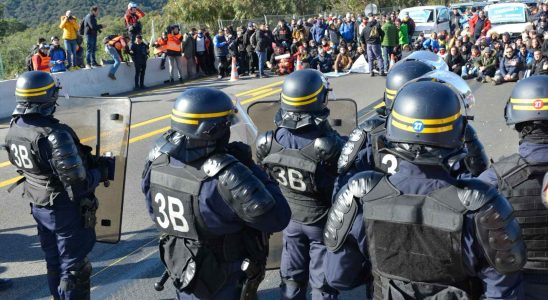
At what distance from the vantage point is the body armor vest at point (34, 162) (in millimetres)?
4121

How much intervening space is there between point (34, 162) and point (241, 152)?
68.1 inches

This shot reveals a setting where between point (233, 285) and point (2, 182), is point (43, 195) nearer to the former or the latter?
point (233, 285)

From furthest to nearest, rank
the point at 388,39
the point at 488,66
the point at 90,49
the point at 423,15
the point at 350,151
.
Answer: the point at 423,15 → the point at 388,39 → the point at 90,49 → the point at 488,66 → the point at 350,151

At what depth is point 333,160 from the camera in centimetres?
386

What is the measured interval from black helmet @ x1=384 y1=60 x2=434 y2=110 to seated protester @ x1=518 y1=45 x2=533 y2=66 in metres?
12.8

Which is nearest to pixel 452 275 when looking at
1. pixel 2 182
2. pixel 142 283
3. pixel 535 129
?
pixel 535 129

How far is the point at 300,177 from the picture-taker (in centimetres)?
389

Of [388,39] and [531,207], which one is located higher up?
[531,207]

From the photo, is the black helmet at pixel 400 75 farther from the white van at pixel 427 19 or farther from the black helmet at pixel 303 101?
the white van at pixel 427 19

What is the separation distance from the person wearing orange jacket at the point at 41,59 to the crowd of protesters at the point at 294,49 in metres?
0.02

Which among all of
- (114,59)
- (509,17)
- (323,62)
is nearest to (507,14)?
(509,17)

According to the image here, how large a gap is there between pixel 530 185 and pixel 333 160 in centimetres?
126

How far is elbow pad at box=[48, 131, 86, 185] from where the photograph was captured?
404cm

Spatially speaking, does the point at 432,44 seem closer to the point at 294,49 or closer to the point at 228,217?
the point at 294,49
